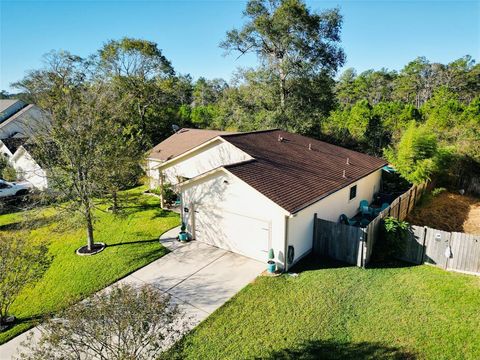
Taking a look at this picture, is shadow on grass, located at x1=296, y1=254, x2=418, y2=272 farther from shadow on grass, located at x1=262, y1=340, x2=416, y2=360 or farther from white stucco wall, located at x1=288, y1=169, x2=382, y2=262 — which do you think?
shadow on grass, located at x1=262, y1=340, x2=416, y2=360

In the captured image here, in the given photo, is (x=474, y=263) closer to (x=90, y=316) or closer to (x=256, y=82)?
(x=90, y=316)

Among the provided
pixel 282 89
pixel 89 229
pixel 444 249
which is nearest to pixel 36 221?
pixel 89 229

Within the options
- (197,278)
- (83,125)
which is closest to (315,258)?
(197,278)

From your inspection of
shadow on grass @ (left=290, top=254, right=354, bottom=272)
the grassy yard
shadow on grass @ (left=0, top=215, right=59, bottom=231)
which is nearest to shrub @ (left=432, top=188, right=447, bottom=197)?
shadow on grass @ (left=290, top=254, right=354, bottom=272)

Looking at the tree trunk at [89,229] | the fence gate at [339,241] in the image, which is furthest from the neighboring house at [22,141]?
the fence gate at [339,241]

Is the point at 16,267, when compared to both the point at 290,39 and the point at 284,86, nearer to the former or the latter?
the point at 284,86

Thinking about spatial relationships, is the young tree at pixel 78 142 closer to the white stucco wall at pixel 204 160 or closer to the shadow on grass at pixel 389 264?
the white stucco wall at pixel 204 160
